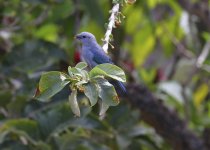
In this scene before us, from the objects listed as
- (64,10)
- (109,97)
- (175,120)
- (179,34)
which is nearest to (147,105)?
(175,120)

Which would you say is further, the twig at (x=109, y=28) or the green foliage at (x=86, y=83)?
the twig at (x=109, y=28)

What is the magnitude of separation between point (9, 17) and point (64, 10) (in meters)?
0.30

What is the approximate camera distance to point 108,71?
4.42 feet

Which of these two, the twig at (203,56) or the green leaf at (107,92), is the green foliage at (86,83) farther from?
the twig at (203,56)

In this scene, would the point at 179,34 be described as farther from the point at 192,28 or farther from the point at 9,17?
the point at 9,17

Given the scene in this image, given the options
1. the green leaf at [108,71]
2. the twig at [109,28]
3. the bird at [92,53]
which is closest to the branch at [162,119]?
the bird at [92,53]

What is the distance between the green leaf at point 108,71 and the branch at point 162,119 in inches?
77.7

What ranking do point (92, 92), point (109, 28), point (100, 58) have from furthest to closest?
point (100, 58) → point (109, 28) → point (92, 92)

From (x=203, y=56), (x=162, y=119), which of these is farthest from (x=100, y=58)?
(x=203, y=56)

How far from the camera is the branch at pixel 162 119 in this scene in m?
3.32

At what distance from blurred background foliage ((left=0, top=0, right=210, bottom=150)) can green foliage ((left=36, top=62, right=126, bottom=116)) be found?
3.82 feet

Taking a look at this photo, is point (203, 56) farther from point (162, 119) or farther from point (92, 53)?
point (92, 53)

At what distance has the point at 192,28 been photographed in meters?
3.94

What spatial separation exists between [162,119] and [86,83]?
206 centimetres
